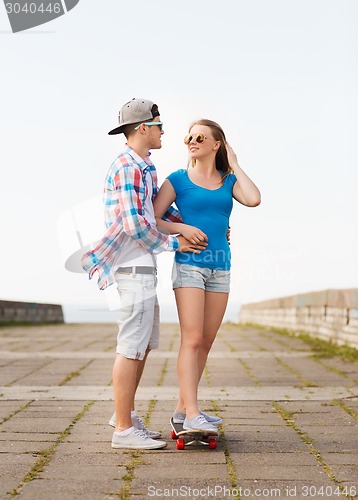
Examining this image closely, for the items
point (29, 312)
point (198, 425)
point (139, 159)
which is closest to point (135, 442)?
point (198, 425)

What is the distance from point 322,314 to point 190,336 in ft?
27.0

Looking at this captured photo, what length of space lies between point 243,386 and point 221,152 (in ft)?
9.49

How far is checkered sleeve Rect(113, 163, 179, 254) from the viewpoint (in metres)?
4.18

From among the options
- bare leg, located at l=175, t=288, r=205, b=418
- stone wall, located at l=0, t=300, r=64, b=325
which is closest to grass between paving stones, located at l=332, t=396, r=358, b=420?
bare leg, located at l=175, t=288, r=205, b=418

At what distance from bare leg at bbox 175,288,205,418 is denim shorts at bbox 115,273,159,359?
0.64 ft

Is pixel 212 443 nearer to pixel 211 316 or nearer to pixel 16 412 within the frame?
pixel 211 316

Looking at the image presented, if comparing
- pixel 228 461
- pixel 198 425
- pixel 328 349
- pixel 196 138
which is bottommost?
pixel 328 349

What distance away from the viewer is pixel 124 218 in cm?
420

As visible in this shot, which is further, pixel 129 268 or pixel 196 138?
pixel 196 138

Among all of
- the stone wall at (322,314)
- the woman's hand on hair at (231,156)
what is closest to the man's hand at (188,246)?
the woman's hand on hair at (231,156)

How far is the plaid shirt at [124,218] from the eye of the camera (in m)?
4.20

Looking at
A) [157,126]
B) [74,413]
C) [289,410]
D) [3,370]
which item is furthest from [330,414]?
[3,370]

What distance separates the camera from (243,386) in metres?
7.00

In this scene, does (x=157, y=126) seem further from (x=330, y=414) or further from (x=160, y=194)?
(x=330, y=414)
